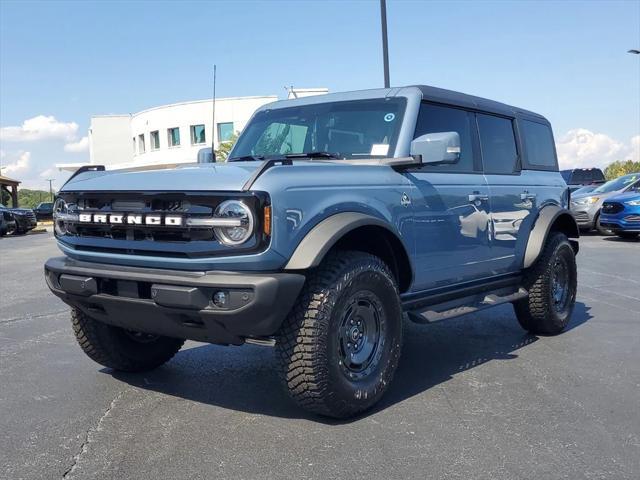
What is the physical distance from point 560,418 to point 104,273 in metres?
2.77

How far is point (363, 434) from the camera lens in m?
3.55

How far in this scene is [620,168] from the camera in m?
35.9

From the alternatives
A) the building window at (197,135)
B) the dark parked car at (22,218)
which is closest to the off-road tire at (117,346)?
the dark parked car at (22,218)

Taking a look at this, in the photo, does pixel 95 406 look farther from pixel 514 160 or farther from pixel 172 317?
pixel 514 160

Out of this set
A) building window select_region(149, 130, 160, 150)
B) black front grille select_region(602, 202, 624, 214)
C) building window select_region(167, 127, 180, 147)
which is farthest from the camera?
building window select_region(149, 130, 160, 150)

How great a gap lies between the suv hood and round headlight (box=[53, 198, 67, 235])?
0.37ft

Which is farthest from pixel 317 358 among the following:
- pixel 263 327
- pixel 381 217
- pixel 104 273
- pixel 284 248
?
pixel 104 273

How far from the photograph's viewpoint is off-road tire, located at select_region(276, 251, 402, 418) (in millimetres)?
3488

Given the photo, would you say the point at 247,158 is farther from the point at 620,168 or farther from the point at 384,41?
the point at 620,168

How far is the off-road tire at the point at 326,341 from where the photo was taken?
349 centimetres

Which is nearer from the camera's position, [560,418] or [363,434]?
[363,434]

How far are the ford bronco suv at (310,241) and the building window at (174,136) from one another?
41.3 m

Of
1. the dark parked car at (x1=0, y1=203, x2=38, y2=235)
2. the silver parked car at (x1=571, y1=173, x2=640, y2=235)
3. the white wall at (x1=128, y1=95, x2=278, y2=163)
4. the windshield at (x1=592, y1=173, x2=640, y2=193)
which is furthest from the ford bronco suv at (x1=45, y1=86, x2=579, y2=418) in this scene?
the white wall at (x1=128, y1=95, x2=278, y2=163)

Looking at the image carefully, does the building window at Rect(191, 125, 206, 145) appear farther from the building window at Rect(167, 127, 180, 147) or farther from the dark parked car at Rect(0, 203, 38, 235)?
the dark parked car at Rect(0, 203, 38, 235)
